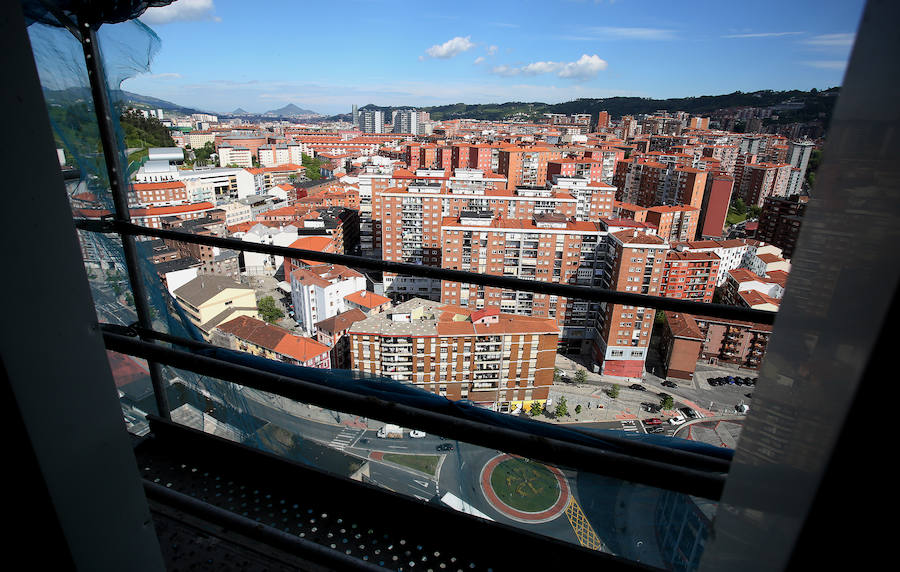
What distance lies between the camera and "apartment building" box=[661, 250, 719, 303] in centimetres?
1063

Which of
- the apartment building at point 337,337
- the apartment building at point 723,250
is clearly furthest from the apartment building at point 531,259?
the apartment building at point 723,250

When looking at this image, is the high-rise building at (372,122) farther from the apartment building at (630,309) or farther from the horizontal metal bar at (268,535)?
the horizontal metal bar at (268,535)

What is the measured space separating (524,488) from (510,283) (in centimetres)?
83

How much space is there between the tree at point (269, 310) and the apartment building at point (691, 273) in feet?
29.1

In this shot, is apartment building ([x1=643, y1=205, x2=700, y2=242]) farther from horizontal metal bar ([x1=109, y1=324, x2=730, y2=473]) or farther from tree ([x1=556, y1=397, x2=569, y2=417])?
horizontal metal bar ([x1=109, y1=324, x2=730, y2=473])

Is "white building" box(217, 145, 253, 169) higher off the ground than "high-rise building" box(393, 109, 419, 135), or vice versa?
"high-rise building" box(393, 109, 419, 135)

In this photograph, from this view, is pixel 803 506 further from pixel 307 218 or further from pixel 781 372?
pixel 307 218

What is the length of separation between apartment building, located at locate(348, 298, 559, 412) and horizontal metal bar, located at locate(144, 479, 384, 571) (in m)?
6.06

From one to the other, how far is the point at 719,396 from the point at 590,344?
2.65m

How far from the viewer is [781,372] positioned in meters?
0.22

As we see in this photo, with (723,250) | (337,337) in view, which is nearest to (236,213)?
(337,337)

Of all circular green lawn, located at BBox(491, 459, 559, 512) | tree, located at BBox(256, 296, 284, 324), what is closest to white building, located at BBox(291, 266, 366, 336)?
tree, located at BBox(256, 296, 284, 324)

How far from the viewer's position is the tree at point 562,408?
25.8ft

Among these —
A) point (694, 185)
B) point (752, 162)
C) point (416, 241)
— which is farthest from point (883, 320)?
point (752, 162)
